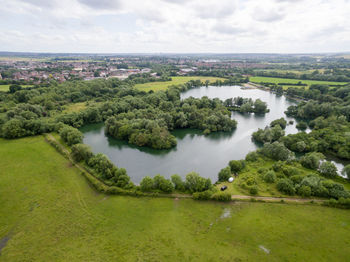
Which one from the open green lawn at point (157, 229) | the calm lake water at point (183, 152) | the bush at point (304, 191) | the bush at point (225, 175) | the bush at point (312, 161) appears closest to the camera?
the open green lawn at point (157, 229)

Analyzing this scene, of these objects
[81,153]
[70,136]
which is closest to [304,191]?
[81,153]

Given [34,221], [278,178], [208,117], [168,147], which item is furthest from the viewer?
[208,117]

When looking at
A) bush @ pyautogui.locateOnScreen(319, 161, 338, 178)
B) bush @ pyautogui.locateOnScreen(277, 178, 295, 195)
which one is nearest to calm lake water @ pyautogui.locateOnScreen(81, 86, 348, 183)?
bush @ pyautogui.locateOnScreen(277, 178, 295, 195)

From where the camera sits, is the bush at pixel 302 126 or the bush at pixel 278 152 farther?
the bush at pixel 302 126

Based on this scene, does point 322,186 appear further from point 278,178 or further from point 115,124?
point 115,124

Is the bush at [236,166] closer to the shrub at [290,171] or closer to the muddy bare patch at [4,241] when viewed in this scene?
the shrub at [290,171]

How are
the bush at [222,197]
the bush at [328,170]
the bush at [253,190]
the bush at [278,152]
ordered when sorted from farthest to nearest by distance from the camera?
the bush at [278,152]
the bush at [328,170]
the bush at [253,190]
the bush at [222,197]

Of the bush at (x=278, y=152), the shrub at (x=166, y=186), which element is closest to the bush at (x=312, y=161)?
the bush at (x=278, y=152)

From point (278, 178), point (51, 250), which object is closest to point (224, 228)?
point (278, 178)
